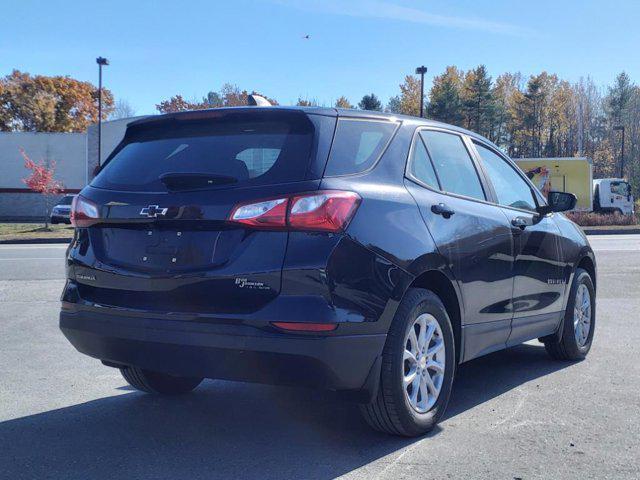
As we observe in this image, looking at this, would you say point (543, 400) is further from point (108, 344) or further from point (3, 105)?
point (3, 105)

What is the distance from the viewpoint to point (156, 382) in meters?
4.87

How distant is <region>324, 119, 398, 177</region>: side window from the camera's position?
3.75 metres

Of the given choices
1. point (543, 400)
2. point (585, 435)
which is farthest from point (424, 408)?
point (543, 400)

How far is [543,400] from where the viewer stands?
16.0ft

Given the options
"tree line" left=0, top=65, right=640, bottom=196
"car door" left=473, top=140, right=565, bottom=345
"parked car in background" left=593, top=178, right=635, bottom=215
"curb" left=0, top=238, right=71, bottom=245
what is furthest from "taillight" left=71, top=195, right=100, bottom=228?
"tree line" left=0, top=65, right=640, bottom=196

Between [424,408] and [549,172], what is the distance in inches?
1328

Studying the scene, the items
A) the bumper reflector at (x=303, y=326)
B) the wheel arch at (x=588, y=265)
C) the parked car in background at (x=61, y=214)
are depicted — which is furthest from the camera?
the parked car in background at (x=61, y=214)

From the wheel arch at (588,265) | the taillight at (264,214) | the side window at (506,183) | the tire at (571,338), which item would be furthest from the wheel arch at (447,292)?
the wheel arch at (588,265)

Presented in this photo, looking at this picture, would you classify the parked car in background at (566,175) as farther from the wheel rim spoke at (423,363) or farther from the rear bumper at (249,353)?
the rear bumper at (249,353)

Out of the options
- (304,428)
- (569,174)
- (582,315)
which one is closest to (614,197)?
(569,174)

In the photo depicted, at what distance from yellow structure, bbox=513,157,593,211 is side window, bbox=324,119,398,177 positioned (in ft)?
108

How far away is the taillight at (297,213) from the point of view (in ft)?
11.4

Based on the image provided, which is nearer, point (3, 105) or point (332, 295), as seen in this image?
point (332, 295)

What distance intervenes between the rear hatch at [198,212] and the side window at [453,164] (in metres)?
1.02
